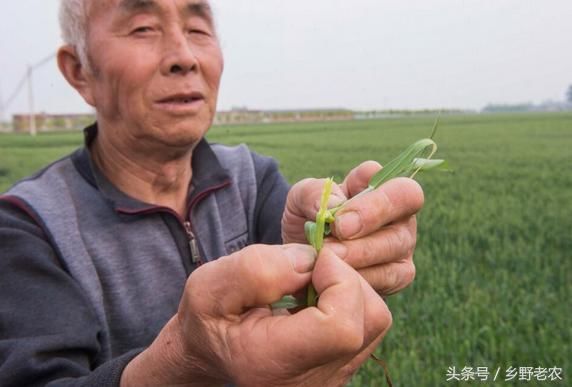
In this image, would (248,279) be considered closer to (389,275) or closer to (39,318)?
(389,275)

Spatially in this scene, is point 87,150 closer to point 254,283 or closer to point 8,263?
point 8,263

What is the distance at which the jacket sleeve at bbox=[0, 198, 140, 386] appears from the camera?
918 mm

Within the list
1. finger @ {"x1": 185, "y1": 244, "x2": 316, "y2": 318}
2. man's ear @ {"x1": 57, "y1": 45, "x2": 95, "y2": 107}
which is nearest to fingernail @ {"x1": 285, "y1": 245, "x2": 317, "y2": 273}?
finger @ {"x1": 185, "y1": 244, "x2": 316, "y2": 318}

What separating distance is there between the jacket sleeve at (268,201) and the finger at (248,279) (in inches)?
31.3

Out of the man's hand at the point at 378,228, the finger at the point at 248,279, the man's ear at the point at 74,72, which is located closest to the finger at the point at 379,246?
the man's hand at the point at 378,228

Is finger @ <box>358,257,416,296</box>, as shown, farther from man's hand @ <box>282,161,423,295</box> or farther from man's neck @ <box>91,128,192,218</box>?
man's neck @ <box>91,128,192,218</box>

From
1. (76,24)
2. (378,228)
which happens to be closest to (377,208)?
(378,228)

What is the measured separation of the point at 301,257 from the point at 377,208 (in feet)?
0.59

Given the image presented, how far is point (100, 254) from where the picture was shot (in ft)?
3.89

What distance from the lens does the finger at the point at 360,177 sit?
978 millimetres

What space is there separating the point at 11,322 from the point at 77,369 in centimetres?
15

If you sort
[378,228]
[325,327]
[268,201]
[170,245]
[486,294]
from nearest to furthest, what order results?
[325,327]
[378,228]
[170,245]
[268,201]
[486,294]

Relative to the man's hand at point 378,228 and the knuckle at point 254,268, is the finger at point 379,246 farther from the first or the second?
the knuckle at point 254,268

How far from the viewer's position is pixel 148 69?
1.23m
